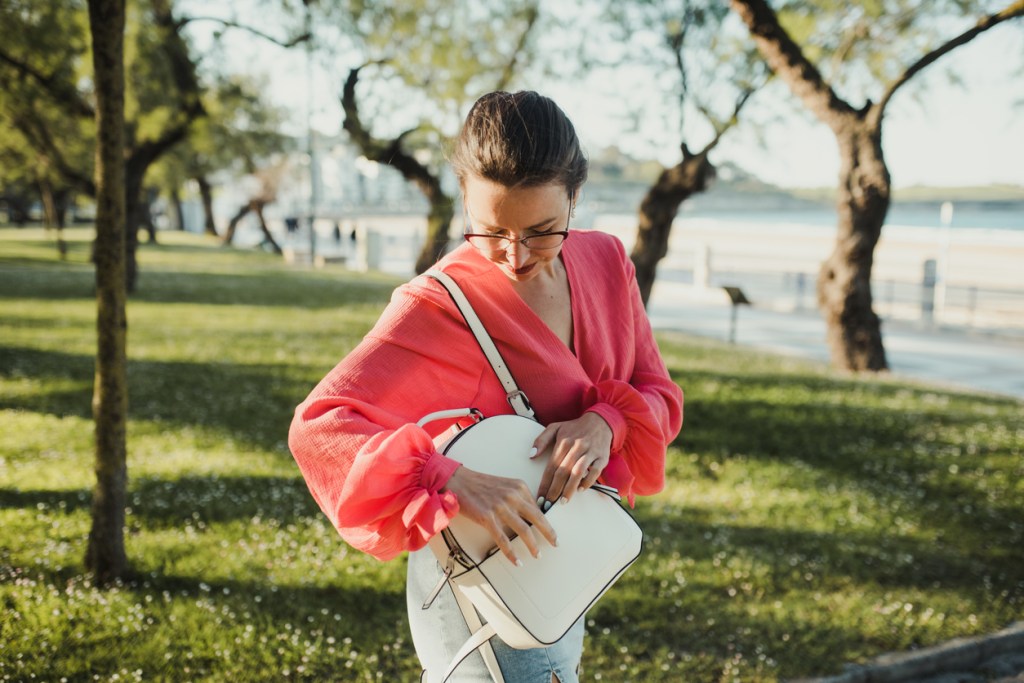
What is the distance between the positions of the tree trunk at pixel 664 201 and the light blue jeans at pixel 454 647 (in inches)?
469

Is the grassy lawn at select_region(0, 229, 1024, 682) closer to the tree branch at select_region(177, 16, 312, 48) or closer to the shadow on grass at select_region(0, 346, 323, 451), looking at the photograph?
the shadow on grass at select_region(0, 346, 323, 451)

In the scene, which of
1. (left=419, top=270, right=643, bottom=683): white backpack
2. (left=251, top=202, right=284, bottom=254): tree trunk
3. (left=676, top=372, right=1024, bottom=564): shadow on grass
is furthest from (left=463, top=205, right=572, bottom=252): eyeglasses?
(left=251, top=202, right=284, bottom=254): tree trunk

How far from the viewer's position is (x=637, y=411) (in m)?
1.85

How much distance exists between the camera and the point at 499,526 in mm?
1486

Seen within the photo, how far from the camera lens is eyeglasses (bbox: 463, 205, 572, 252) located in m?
1.73

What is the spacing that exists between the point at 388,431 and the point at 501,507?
263mm

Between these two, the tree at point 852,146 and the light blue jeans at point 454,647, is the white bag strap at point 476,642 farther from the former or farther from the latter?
the tree at point 852,146

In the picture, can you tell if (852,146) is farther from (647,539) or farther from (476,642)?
(476,642)

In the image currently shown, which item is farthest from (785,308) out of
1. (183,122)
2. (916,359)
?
(183,122)

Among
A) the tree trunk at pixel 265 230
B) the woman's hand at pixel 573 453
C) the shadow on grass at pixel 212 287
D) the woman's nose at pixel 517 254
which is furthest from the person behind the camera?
the tree trunk at pixel 265 230

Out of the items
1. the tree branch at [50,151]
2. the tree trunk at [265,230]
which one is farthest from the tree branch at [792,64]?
the tree trunk at [265,230]

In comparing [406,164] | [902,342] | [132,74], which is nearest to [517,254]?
[406,164]

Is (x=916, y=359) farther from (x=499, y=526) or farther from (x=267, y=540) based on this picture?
(x=499, y=526)

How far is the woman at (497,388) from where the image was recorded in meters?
1.53
